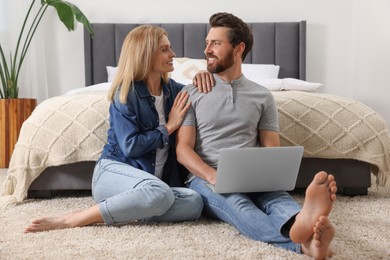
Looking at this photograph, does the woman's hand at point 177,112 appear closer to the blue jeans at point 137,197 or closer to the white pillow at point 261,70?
the blue jeans at point 137,197

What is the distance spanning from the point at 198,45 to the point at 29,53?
4.51 feet

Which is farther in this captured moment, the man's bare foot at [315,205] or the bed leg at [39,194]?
the bed leg at [39,194]

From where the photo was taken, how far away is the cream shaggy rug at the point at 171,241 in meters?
1.59

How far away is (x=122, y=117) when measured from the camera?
2033 millimetres

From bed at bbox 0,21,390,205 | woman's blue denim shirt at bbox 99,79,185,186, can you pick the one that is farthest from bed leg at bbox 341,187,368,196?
woman's blue denim shirt at bbox 99,79,185,186

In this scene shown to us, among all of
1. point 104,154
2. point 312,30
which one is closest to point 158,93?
point 104,154

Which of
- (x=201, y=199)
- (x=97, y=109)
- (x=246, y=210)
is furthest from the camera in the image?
(x=97, y=109)

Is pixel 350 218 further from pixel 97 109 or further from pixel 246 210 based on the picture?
pixel 97 109

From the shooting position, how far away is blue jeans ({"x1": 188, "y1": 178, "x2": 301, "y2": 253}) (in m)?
1.64

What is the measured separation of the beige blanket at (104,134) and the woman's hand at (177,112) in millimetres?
473

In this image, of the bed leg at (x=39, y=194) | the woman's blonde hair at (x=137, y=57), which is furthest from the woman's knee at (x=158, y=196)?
the bed leg at (x=39, y=194)

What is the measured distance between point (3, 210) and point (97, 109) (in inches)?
23.1

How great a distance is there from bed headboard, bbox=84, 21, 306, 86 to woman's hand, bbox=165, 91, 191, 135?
2427mm

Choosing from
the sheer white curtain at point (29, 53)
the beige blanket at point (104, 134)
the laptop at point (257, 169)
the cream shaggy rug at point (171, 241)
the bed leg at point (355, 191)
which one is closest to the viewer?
the cream shaggy rug at point (171, 241)
